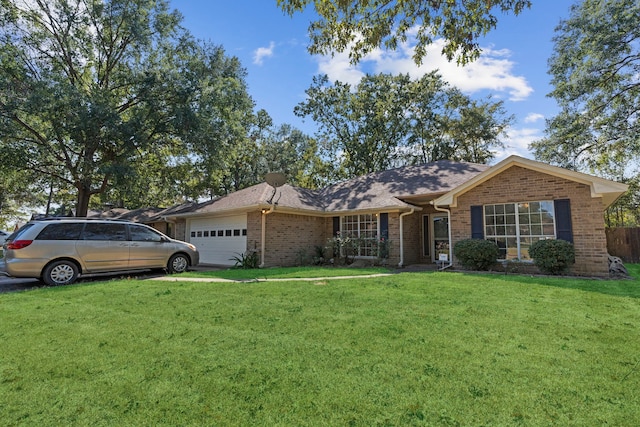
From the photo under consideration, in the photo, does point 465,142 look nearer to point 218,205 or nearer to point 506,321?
point 218,205

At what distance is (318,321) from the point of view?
4.71 metres

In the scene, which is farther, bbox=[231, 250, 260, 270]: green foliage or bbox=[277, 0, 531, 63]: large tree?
bbox=[231, 250, 260, 270]: green foliage

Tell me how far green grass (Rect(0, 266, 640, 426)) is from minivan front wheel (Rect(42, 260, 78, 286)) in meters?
2.72

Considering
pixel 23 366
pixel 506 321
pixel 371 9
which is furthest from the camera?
pixel 371 9

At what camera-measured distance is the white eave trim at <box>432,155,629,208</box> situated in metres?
9.15

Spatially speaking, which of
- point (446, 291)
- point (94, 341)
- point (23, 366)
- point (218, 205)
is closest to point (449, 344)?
point (446, 291)

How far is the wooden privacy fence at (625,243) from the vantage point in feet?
53.2

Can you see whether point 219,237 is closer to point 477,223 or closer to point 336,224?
point 336,224

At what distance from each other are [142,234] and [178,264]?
153 centimetres

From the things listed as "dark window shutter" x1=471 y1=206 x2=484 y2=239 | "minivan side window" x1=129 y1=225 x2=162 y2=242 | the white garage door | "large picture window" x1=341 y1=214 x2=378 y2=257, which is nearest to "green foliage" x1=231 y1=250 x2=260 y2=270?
the white garage door

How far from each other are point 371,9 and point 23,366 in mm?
8296

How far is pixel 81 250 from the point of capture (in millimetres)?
9039

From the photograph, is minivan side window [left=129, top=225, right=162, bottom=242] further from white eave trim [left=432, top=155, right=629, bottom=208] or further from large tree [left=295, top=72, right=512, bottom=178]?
large tree [left=295, top=72, right=512, bottom=178]

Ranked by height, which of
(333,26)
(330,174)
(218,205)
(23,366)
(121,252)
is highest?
(330,174)
